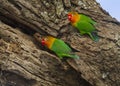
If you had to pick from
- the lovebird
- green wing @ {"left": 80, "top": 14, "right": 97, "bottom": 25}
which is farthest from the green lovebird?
green wing @ {"left": 80, "top": 14, "right": 97, "bottom": 25}

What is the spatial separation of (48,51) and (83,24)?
2.47 feet

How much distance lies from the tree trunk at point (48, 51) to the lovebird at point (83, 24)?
9 centimetres

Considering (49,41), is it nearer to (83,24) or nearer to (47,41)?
(47,41)

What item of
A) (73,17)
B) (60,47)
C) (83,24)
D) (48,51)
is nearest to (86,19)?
(83,24)

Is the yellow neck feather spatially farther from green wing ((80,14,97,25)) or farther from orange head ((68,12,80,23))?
green wing ((80,14,97,25))

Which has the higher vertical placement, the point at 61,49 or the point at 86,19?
the point at 86,19

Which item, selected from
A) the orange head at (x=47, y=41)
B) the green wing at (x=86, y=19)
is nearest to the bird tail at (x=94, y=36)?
the green wing at (x=86, y=19)

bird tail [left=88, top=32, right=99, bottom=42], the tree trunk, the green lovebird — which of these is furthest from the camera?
A: bird tail [left=88, top=32, right=99, bottom=42]

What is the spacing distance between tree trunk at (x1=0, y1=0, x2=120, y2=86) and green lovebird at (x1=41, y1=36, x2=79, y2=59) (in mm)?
99

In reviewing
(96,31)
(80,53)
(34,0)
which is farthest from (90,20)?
(34,0)

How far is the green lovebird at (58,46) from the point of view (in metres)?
5.61

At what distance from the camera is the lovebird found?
5.84 m

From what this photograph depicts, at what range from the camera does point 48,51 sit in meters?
5.79

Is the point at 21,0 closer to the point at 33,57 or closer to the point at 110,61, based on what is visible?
the point at 33,57
